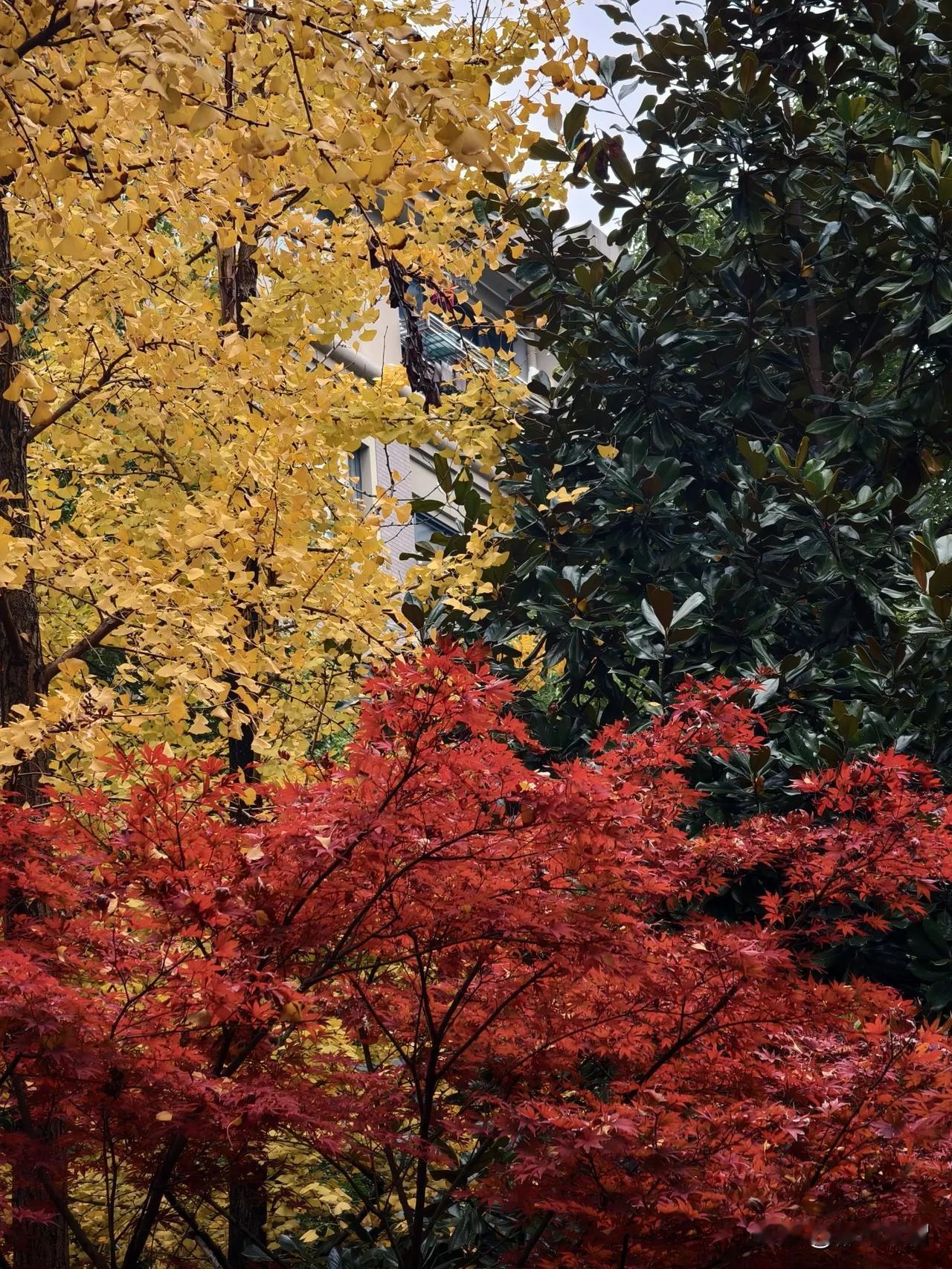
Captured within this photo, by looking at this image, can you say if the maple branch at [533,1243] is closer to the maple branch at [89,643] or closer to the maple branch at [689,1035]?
the maple branch at [689,1035]

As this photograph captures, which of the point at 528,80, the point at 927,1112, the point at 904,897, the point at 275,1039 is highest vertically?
the point at 528,80

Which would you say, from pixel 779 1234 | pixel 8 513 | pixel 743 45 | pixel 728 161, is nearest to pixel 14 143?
pixel 8 513

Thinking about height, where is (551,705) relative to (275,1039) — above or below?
above

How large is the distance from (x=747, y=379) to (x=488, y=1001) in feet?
15.0

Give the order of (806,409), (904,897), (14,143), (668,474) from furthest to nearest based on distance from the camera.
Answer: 1. (806,409)
2. (668,474)
3. (904,897)
4. (14,143)

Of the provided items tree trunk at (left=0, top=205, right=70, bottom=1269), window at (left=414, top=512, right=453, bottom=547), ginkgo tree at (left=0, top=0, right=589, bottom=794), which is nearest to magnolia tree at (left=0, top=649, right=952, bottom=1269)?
ginkgo tree at (left=0, top=0, right=589, bottom=794)

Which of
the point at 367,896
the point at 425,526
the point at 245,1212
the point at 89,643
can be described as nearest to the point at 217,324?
the point at 89,643

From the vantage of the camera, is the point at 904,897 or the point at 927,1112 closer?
the point at 927,1112

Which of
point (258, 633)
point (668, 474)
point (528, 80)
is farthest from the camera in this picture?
point (668, 474)

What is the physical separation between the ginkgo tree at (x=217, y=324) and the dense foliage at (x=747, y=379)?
83cm

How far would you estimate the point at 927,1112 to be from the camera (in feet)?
10.1

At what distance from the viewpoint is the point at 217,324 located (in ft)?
23.6

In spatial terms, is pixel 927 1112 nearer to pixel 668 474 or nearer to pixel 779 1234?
pixel 779 1234

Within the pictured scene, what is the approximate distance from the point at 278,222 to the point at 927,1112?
5.18 metres
